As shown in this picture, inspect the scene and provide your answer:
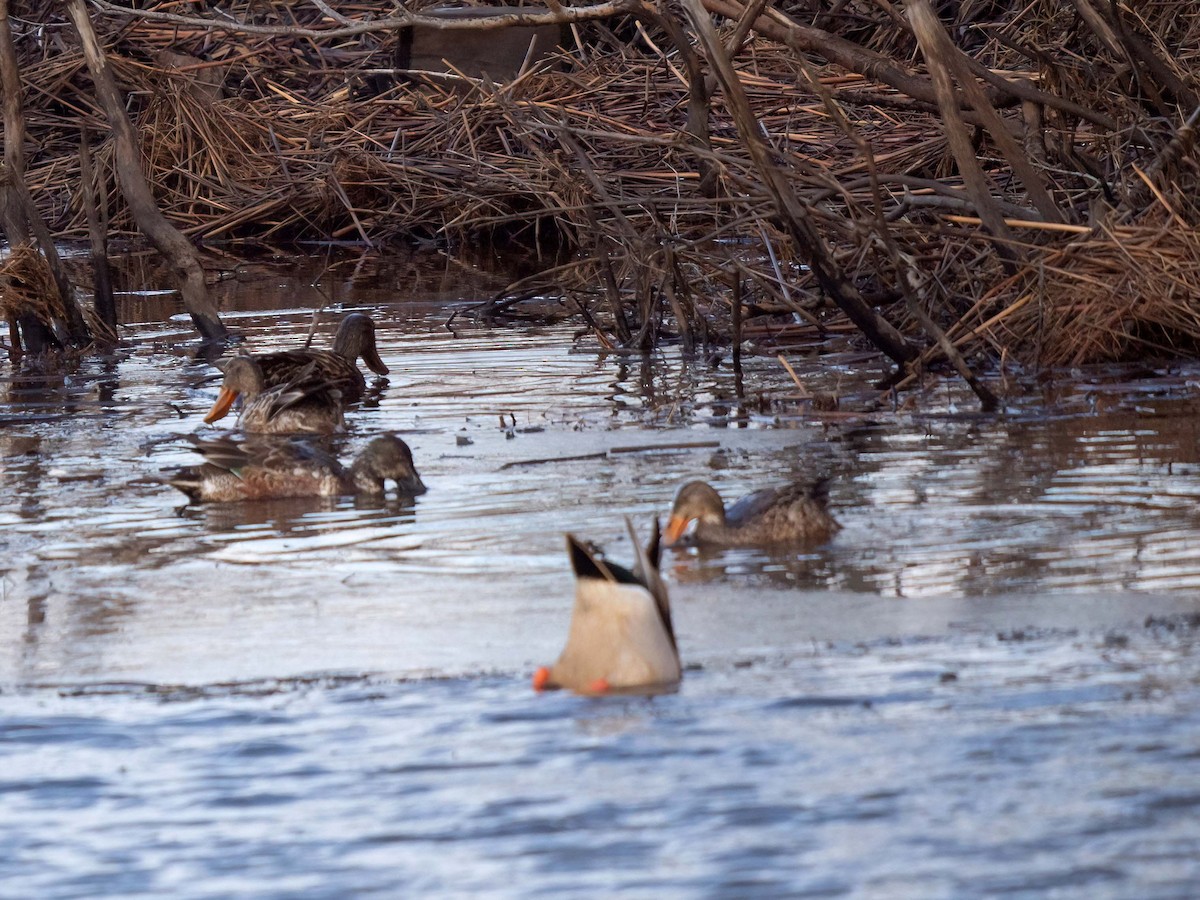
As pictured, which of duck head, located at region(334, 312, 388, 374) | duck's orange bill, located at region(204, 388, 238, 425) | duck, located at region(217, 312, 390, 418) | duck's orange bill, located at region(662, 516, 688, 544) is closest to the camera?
duck's orange bill, located at region(662, 516, 688, 544)

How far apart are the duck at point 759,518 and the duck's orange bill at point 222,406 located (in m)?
3.63

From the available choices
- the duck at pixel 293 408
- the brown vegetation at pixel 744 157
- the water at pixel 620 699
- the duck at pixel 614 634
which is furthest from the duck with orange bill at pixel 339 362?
the duck at pixel 614 634

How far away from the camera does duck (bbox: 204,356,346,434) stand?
900 centimetres

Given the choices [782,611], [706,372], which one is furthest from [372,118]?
[782,611]

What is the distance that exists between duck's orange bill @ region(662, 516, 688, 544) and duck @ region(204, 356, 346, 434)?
311 centimetres

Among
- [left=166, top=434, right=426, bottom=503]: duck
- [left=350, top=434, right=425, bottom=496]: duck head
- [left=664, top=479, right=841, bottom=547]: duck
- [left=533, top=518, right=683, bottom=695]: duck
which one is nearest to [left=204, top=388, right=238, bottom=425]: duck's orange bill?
[left=166, top=434, right=426, bottom=503]: duck

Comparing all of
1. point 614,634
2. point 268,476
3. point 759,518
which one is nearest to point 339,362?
point 268,476

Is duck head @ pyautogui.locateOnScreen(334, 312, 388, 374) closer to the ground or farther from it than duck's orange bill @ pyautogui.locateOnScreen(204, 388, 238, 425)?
farther from it

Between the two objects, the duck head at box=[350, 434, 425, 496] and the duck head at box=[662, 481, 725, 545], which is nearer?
the duck head at box=[662, 481, 725, 545]

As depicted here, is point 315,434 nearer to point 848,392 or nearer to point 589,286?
point 848,392

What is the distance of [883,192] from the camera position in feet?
38.8

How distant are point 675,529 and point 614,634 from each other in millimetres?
1759

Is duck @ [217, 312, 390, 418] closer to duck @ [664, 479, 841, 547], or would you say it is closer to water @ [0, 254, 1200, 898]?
water @ [0, 254, 1200, 898]

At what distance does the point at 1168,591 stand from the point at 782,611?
102cm
